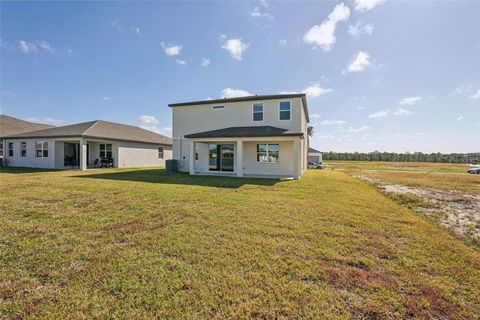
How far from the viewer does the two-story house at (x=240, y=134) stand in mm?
15016

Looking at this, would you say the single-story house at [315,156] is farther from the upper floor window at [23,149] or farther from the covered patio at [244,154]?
the upper floor window at [23,149]

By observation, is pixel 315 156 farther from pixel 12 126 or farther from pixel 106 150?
pixel 12 126

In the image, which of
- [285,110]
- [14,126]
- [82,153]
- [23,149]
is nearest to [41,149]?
[23,149]

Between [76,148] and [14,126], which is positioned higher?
[14,126]

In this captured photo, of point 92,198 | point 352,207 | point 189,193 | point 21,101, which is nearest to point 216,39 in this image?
point 189,193

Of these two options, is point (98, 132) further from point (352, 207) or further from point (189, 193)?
point (352, 207)

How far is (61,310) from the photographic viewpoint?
2.38 metres

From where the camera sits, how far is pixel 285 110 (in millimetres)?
15609

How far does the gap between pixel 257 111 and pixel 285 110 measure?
2.17m

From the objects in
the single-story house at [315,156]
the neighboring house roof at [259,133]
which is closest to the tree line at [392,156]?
the single-story house at [315,156]

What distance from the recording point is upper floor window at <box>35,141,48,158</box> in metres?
19.6

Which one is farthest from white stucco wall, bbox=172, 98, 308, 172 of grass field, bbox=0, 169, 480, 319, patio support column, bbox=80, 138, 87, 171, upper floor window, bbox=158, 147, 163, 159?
grass field, bbox=0, 169, 480, 319

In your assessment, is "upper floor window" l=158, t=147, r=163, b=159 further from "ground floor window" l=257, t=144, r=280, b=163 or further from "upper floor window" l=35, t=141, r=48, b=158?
"ground floor window" l=257, t=144, r=280, b=163

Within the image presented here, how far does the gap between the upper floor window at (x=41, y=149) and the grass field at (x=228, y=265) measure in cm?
1755
